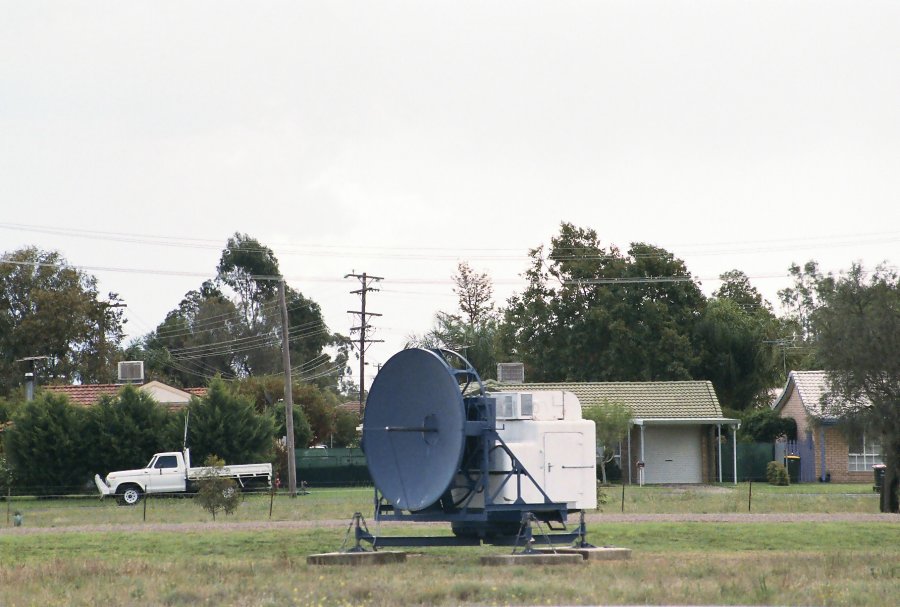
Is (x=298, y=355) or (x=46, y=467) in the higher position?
(x=298, y=355)

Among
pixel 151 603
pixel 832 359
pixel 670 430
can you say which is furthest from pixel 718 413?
pixel 151 603

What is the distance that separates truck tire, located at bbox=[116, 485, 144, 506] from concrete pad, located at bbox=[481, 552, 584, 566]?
91.5 ft

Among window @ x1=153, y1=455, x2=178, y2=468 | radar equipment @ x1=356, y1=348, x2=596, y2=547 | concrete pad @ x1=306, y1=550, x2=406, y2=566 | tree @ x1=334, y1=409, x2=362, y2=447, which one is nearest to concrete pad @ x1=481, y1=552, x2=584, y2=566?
radar equipment @ x1=356, y1=348, x2=596, y2=547

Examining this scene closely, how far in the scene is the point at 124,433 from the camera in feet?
169

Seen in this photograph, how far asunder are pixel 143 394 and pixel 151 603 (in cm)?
3673

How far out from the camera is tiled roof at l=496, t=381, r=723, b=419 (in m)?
55.8

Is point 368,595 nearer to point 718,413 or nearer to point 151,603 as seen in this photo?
point 151,603

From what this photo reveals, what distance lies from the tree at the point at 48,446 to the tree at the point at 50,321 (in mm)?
29586

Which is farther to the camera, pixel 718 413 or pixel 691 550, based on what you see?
pixel 718 413

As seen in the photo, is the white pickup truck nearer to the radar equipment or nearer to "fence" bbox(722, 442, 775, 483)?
"fence" bbox(722, 442, 775, 483)

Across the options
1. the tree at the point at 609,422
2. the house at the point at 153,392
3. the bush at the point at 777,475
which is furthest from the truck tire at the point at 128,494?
the bush at the point at 777,475

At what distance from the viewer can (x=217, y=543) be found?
25.7 m

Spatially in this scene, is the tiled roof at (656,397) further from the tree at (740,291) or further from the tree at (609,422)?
the tree at (740,291)

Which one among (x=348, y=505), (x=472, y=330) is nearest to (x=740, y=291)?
(x=472, y=330)
